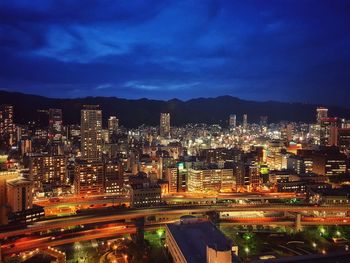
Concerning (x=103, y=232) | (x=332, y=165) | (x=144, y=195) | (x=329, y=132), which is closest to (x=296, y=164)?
(x=332, y=165)

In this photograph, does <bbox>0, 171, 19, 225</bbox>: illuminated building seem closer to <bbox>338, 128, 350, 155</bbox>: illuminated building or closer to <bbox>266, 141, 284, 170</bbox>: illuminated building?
<bbox>266, 141, 284, 170</bbox>: illuminated building

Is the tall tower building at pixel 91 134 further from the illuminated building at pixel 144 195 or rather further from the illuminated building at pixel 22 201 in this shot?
the illuminated building at pixel 22 201

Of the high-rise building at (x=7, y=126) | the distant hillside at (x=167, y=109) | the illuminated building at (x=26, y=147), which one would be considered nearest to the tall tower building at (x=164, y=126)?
the distant hillside at (x=167, y=109)

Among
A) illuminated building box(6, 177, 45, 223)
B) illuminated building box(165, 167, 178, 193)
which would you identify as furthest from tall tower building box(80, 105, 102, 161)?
illuminated building box(6, 177, 45, 223)

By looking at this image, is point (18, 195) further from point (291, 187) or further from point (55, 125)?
point (55, 125)

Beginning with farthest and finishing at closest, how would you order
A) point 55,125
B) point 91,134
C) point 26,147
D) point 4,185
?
1. point 55,125
2. point 91,134
3. point 26,147
4. point 4,185
